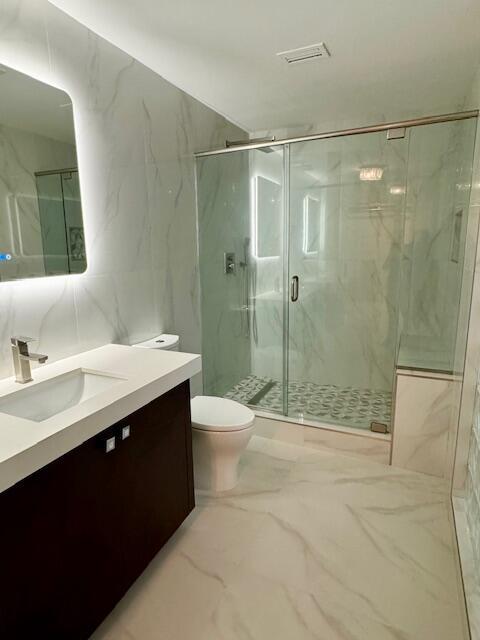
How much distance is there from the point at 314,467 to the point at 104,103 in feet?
7.69

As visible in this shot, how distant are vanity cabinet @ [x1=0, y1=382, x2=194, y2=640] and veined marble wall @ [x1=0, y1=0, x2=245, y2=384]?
1.99 ft

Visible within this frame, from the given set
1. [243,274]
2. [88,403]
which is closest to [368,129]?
[243,274]

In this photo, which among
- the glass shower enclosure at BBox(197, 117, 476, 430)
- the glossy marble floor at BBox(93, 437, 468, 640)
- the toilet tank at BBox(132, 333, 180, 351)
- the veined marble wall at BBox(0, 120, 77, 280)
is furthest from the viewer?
the glass shower enclosure at BBox(197, 117, 476, 430)

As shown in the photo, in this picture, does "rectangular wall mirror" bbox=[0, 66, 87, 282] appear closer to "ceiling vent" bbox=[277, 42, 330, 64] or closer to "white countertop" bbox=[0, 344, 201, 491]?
"white countertop" bbox=[0, 344, 201, 491]

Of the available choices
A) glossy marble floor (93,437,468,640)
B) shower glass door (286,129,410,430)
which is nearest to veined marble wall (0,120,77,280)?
glossy marble floor (93,437,468,640)

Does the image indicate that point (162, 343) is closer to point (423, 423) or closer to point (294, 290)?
point (294, 290)

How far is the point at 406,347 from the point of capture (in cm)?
264

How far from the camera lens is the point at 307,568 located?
1606 mm

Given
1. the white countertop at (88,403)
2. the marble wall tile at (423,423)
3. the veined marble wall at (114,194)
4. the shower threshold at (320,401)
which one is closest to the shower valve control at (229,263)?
the veined marble wall at (114,194)

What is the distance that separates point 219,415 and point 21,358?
1.01 metres

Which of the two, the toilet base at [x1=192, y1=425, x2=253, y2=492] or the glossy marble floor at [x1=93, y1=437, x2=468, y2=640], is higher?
the toilet base at [x1=192, y1=425, x2=253, y2=492]

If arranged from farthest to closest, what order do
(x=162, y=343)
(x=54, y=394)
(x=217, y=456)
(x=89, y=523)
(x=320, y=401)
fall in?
(x=320, y=401), (x=162, y=343), (x=217, y=456), (x=54, y=394), (x=89, y=523)

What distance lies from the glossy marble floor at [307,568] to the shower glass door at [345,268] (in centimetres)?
95

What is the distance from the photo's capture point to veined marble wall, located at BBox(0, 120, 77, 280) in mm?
1472
